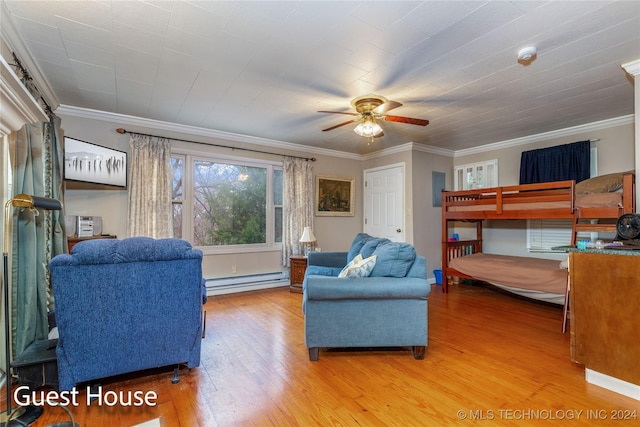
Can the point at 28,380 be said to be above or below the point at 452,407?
above

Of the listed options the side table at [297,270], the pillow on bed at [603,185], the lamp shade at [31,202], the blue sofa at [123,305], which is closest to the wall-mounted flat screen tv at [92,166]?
the lamp shade at [31,202]

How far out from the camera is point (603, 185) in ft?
10.2

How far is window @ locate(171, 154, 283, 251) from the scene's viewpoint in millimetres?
4270

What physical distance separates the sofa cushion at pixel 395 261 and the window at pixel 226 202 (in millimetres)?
2774

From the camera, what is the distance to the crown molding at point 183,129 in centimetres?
355

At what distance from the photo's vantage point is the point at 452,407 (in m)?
1.80

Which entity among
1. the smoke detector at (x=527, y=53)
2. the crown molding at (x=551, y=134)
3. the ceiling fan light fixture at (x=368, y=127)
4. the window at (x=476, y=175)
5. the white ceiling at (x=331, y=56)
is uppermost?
the white ceiling at (x=331, y=56)

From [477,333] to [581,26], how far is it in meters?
2.62

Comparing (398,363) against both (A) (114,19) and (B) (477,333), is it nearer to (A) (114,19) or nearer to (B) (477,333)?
(B) (477,333)

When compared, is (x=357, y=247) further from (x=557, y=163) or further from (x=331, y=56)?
(x=557, y=163)

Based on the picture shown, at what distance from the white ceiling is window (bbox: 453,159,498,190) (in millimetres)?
1353

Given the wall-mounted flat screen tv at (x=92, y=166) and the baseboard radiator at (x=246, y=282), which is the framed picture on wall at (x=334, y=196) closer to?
the baseboard radiator at (x=246, y=282)

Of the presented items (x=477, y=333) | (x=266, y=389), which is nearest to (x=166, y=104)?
(x=266, y=389)

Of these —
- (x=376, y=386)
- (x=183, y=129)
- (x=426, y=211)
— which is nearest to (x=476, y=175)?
(x=426, y=211)
